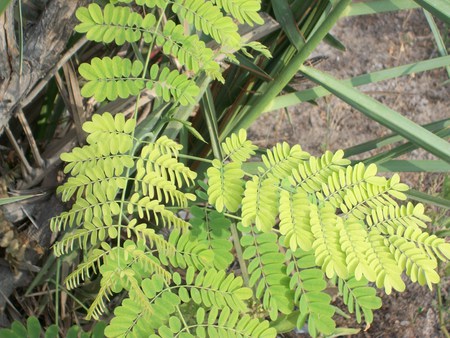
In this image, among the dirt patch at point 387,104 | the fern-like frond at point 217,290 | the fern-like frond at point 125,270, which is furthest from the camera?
the dirt patch at point 387,104

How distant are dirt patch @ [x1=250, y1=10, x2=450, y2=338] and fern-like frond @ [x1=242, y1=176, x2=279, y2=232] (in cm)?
84

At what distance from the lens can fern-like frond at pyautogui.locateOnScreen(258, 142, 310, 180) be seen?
0.90m

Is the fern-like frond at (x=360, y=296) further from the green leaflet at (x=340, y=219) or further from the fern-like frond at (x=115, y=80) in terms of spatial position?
the fern-like frond at (x=115, y=80)

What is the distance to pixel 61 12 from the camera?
1008 mm

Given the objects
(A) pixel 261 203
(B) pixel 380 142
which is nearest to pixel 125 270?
(A) pixel 261 203

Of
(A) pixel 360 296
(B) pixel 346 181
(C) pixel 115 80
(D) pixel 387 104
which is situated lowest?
(D) pixel 387 104

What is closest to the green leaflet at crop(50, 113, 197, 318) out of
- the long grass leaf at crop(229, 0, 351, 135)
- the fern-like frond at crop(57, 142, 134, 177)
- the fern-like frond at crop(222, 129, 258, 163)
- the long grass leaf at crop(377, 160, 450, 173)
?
the fern-like frond at crop(57, 142, 134, 177)

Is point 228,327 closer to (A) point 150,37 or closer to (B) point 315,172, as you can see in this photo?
(B) point 315,172

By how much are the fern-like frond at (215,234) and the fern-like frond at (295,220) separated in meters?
0.15

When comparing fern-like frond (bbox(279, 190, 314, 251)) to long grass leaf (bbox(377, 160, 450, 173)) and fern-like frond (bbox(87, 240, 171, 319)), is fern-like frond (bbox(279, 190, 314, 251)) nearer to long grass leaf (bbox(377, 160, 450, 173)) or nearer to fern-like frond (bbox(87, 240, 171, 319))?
fern-like frond (bbox(87, 240, 171, 319))

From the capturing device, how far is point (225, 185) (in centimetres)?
87

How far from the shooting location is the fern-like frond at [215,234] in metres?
0.96

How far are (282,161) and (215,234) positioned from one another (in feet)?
0.52

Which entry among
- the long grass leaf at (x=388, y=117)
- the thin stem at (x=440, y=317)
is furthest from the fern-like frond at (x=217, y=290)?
the thin stem at (x=440, y=317)
